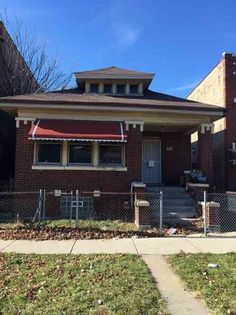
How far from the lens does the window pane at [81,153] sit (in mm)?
16641

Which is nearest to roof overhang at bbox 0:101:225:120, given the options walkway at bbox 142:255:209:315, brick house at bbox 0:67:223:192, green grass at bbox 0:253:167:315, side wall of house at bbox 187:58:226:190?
brick house at bbox 0:67:223:192

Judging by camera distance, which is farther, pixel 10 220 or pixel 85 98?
pixel 85 98

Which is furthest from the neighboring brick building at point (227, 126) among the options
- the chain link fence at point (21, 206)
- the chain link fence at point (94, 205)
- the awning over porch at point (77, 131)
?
the chain link fence at point (21, 206)

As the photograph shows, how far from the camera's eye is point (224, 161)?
20.8 metres

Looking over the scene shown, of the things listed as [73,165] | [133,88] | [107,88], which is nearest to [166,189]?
[73,165]

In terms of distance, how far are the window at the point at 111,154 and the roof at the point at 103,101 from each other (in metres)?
1.63

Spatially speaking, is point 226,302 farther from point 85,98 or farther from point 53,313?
point 85,98

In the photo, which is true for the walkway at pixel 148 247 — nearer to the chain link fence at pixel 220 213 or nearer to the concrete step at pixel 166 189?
the chain link fence at pixel 220 213

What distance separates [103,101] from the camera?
16484 millimetres

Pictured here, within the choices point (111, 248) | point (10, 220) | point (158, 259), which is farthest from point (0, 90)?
point (158, 259)

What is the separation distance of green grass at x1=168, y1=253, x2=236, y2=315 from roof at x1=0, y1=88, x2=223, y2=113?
792 cm

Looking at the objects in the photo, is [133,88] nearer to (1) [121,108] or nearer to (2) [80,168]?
(1) [121,108]

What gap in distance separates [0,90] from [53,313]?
18.3 metres

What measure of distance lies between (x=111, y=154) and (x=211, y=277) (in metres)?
9.55
